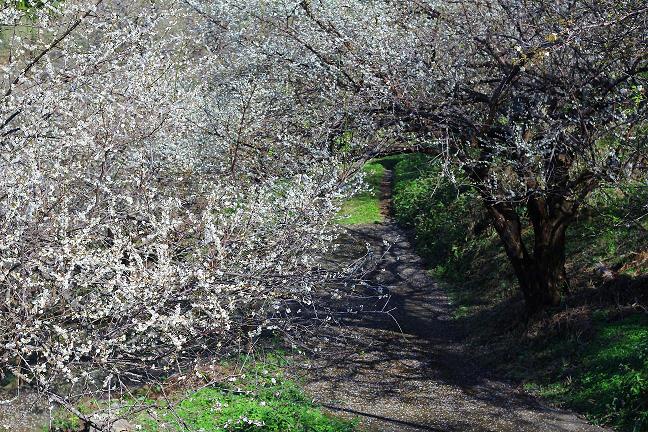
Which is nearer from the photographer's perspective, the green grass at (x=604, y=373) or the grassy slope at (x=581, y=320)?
the green grass at (x=604, y=373)

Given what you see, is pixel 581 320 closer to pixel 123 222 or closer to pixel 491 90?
pixel 491 90

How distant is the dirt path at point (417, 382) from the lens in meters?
8.04

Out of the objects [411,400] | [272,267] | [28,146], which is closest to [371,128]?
[272,267]

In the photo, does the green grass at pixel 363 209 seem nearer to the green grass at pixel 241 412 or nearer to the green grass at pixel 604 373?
the green grass at pixel 604 373

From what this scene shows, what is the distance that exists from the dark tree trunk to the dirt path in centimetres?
132

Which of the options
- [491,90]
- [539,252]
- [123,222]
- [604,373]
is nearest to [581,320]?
[539,252]

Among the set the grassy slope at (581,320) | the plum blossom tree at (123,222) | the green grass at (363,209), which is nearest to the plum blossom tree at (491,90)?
the grassy slope at (581,320)

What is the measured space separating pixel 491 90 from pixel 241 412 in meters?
5.00

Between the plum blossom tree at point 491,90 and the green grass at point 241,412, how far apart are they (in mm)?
3001

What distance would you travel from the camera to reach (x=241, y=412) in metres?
7.93

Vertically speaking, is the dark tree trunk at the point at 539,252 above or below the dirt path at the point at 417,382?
above

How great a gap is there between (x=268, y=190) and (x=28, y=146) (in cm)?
297

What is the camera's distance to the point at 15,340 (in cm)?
509

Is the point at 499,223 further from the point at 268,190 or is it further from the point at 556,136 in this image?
the point at 268,190
